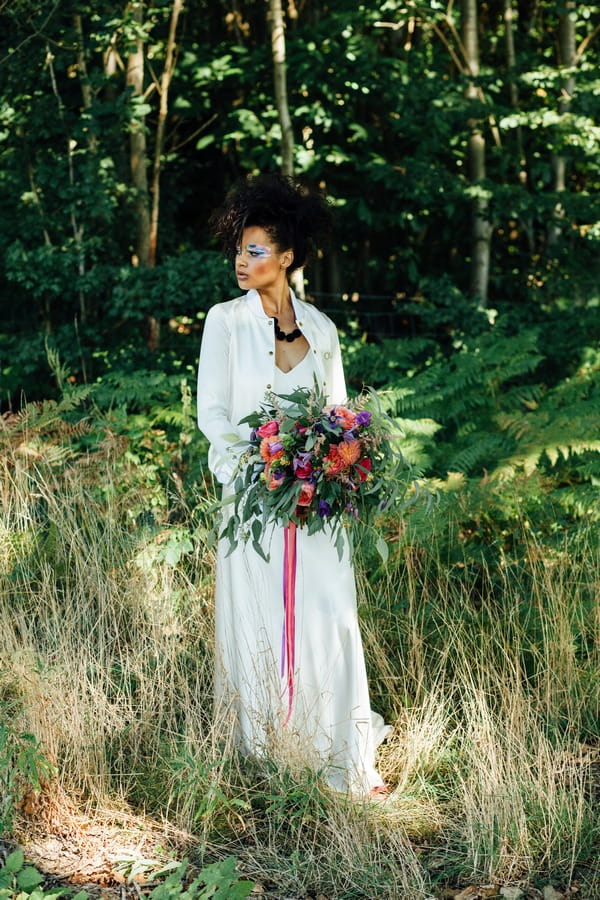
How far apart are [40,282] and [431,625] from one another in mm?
5043

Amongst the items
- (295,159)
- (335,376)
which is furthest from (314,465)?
(295,159)

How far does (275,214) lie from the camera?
3688 mm

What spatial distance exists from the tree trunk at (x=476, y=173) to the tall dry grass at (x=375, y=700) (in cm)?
470

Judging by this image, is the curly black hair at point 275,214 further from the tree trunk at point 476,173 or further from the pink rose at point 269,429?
the tree trunk at point 476,173

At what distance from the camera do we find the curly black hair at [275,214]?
367 cm

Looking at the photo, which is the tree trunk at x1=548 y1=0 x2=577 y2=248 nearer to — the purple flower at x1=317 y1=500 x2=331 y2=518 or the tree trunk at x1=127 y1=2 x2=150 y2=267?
the tree trunk at x1=127 y1=2 x2=150 y2=267

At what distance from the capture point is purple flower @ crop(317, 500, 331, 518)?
327 cm

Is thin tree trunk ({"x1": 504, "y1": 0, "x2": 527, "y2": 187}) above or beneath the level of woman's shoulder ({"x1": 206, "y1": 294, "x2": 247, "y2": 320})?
above

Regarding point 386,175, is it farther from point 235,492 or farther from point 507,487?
point 235,492

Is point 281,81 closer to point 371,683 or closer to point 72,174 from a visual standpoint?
point 72,174

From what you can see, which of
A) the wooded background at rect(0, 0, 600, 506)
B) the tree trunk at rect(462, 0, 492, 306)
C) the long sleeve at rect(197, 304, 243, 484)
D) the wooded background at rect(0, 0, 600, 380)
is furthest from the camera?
the tree trunk at rect(462, 0, 492, 306)

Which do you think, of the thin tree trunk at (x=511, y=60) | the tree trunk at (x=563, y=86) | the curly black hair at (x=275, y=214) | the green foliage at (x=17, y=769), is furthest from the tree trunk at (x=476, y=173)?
the green foliage at (x=17, y=769)

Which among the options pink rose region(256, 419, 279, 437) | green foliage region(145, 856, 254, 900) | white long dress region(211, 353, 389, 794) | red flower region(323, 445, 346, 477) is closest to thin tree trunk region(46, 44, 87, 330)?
white long dress region(211, 353, 389, 794)

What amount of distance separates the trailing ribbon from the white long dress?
2cm
